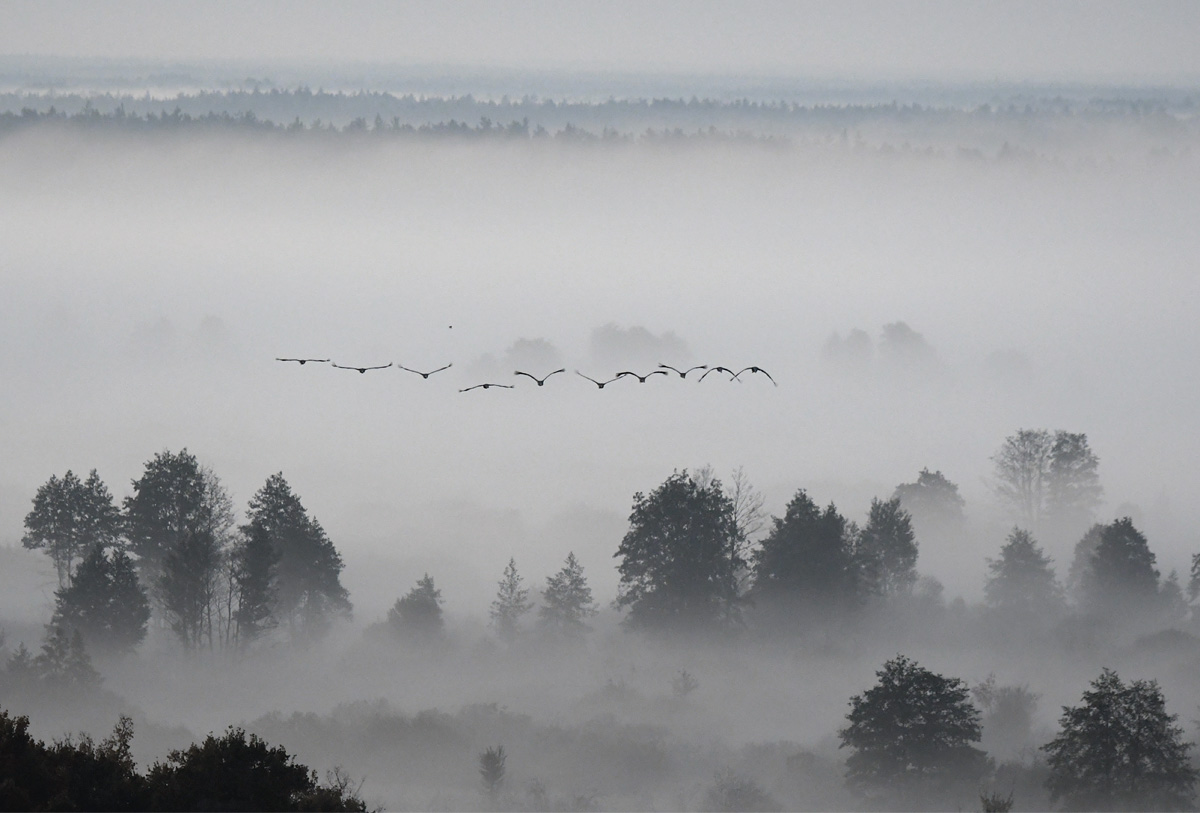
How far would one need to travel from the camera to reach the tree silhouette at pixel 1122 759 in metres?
41.3

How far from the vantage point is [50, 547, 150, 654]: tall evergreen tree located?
189 ft

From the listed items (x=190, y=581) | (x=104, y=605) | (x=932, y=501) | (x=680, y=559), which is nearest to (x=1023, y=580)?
(x=932, y=501)

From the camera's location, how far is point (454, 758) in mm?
49062

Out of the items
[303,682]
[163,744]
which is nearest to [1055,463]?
[303,682]

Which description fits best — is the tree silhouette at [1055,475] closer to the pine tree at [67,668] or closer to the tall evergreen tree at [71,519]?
the tall evergreen tree at [71,519]

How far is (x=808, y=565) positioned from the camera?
6419 cm

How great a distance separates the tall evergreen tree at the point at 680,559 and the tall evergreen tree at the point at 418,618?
1024cm

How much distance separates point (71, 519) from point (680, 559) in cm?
3178

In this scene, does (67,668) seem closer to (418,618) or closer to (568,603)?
(418,618)

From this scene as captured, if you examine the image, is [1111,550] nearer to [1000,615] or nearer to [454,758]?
[1000,615]

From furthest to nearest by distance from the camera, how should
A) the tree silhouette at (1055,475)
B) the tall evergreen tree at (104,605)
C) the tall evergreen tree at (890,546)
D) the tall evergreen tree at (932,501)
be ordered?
1. the tree silhouette at (1055,475)
2. the tall evergreen tree at (932,501)
3. the tall evergreen tree at (890,546)
4. the tall evergreen tree at (104,605)

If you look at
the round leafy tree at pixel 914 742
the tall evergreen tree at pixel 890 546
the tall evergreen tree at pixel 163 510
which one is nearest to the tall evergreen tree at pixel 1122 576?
the tall evergreen tree at pixel 890 546

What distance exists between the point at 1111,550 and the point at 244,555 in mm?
47124

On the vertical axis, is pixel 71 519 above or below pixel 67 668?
above
